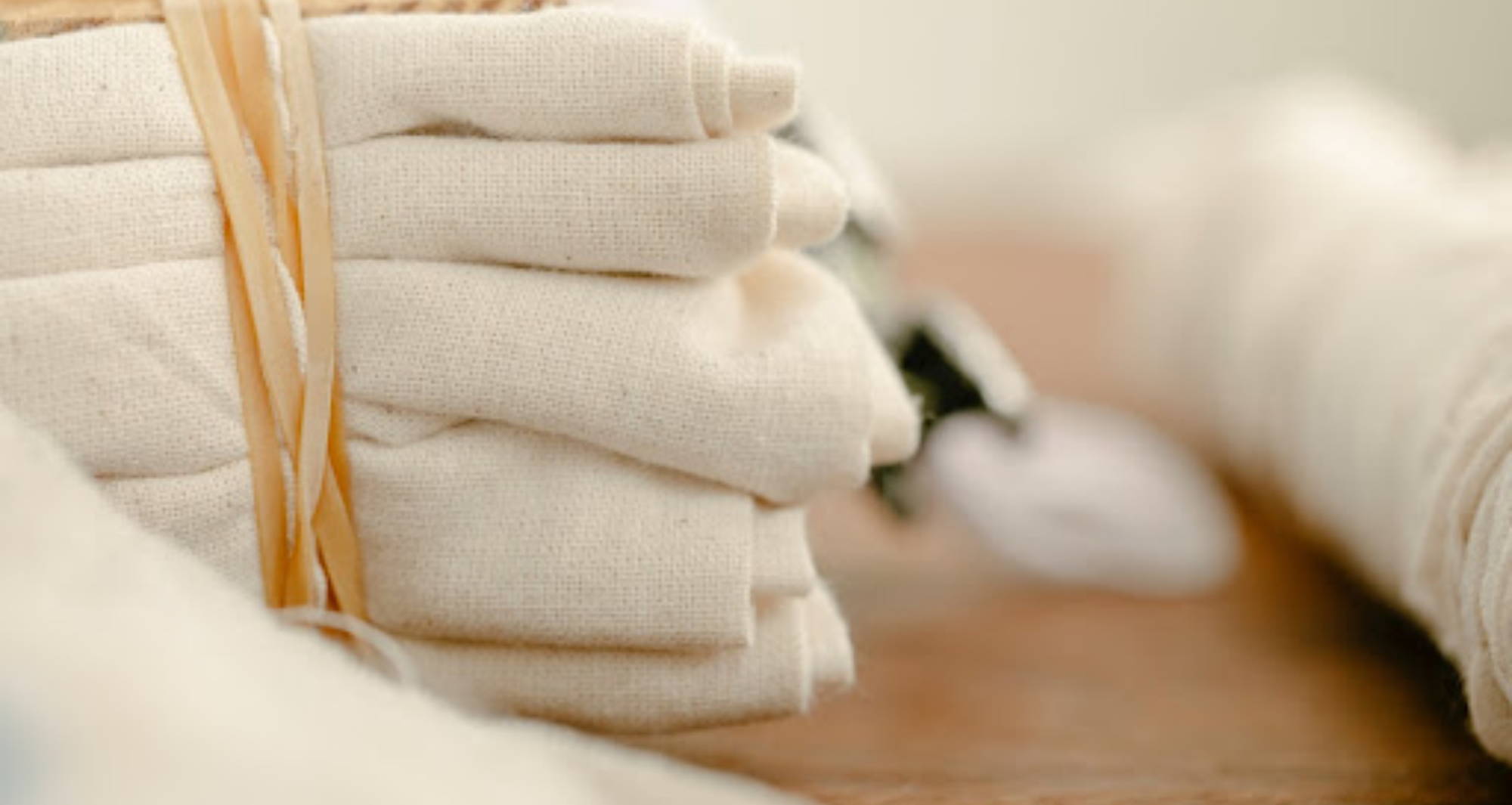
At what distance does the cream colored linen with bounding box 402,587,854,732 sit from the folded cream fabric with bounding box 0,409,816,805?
0.28ft

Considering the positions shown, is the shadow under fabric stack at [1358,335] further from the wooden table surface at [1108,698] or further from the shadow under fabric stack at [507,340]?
the shadow under fabric stack at [507,340]

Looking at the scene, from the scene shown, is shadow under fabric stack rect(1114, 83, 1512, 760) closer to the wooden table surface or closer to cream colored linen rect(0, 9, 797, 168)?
the wooden table surface

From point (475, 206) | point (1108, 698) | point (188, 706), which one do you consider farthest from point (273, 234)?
point (1108, 698)

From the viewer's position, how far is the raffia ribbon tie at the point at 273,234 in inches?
15.0

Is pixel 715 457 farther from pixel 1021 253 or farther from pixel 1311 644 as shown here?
pixel 1021 253

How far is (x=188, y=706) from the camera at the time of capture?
0.27 m

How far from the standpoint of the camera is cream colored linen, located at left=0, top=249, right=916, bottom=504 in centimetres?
37

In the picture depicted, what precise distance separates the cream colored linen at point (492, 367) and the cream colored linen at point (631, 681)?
5 cm

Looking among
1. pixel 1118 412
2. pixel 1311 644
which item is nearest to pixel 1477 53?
pixel 1118 412

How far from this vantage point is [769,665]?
16.4 inches

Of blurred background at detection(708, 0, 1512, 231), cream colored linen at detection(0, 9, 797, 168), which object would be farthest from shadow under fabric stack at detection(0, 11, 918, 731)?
blurred background at detection(708, 0, 1512, 231)

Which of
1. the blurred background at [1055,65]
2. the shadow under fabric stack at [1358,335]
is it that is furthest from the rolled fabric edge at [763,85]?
the blurred background at [1055,65]

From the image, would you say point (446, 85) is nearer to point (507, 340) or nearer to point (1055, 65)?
point (507, 340)

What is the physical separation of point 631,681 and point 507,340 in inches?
3.8
